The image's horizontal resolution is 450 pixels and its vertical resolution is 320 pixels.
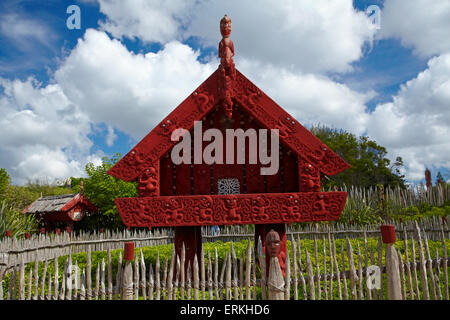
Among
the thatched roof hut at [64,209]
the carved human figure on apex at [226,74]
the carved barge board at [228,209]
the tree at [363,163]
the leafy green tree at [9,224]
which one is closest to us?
the carved barge board at [228,209]

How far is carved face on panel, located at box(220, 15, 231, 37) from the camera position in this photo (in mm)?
5219

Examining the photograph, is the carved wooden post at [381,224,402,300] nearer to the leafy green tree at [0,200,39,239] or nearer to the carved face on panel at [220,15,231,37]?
the carved face on panel at [220,15,231,37]

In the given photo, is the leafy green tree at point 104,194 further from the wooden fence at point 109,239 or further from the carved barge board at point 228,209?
the carved barge board at point 228,209

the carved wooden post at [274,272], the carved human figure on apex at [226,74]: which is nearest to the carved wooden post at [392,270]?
the carved wooden post at [274,272]

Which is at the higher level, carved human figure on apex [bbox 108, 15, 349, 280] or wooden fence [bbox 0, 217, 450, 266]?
carved human figure on apex [bbox 108, 15, 349, 280]

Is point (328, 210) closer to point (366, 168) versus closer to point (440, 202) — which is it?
point (440, 202)

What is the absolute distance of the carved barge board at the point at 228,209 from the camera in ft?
15.8

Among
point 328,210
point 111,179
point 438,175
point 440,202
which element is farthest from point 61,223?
point 438,175

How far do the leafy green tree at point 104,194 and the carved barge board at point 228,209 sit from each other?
13971 mm

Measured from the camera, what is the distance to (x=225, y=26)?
5.22m

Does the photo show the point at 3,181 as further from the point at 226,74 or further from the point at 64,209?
the point at 226,74

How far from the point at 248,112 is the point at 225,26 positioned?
1.52 meters

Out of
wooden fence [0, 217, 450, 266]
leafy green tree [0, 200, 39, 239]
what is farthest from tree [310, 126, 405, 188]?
leafy green tree [0, 200, 39, 239]
